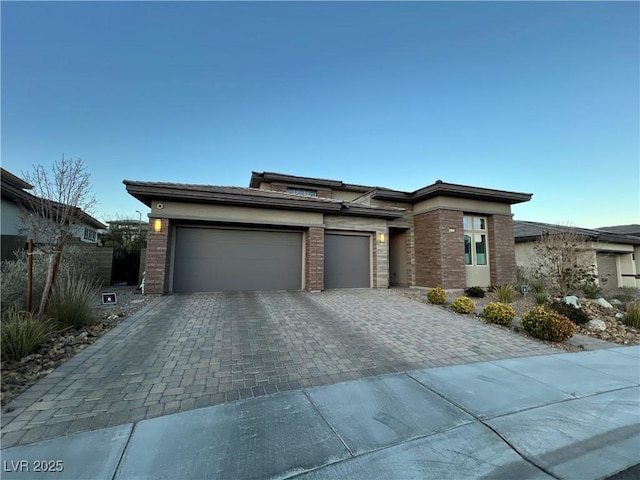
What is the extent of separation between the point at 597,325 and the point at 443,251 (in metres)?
6.00

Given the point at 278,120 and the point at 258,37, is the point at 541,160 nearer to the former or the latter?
the point at 278,120

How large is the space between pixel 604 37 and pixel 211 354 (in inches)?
560

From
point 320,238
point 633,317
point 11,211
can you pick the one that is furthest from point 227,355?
point 11,211

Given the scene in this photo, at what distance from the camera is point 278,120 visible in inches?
527

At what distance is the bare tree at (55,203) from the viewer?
5445mm

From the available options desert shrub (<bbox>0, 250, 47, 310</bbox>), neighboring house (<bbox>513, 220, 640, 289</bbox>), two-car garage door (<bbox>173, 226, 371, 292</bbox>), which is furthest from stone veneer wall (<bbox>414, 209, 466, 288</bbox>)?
desert shrub (<bbox>0, 250, 47, 310</bbox>)

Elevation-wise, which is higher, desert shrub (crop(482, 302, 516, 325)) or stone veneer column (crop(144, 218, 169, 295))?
stone veneer column (crop(144, 218, 169, 295))

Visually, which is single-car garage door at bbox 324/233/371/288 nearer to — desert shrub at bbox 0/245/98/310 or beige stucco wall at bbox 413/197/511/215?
beige stucco wall at bbox 413/197/511/215

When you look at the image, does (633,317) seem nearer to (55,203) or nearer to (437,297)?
(437,297)

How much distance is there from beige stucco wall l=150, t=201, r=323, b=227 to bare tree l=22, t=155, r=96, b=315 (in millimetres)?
3655

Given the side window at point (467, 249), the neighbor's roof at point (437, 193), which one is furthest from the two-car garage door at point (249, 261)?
Answer: the side window at point (467, 249)

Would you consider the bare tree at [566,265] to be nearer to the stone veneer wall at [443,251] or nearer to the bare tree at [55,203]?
the stone veneer wall at [443,251]

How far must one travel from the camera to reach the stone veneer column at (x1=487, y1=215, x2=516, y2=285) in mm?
13438

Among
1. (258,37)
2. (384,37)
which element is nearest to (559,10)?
(384,37)
